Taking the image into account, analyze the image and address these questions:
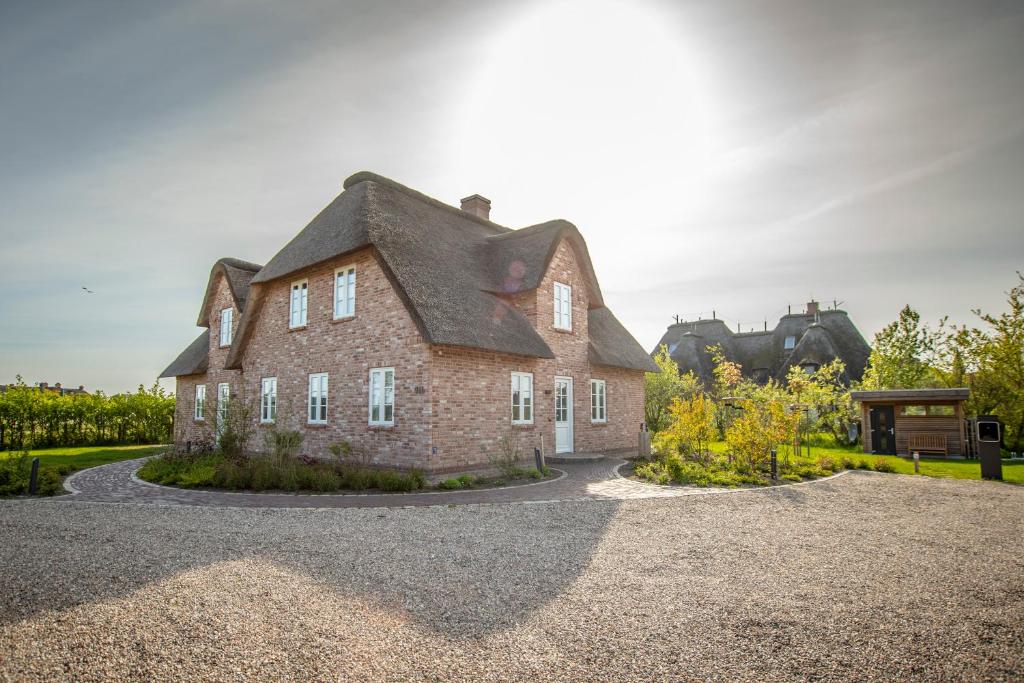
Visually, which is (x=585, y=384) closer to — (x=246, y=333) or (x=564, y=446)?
(x=564, y=446)

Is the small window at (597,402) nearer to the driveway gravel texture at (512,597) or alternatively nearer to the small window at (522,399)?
the small window at (522,399)

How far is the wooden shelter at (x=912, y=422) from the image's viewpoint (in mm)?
18594

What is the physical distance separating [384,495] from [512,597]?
258 inches

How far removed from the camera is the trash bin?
12.6m

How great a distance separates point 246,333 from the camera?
18484mm

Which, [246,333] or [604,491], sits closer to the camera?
[604,491]

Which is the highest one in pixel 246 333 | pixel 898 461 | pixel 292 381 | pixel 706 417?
pixel 246 333

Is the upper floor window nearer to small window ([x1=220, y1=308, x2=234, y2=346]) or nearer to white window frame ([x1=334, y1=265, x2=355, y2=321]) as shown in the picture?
white window frame ([x1=334, y1=265, x2=355, y2=321])

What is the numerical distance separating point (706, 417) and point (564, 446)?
14.6 ft

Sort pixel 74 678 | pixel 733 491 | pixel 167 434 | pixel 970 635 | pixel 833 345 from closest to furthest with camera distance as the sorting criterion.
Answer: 1. pixel 74 678
2. pixel 970 635
3. pixel 733 491
4. pixel 167 434
5. pixel 833 345

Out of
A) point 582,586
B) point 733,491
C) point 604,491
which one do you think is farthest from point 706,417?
point 582,586

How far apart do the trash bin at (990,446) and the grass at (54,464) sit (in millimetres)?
20458

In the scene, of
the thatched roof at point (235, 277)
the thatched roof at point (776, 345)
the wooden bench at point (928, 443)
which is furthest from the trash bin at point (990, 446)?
the thatched roof at point (235, 277)

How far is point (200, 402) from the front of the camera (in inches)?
899
